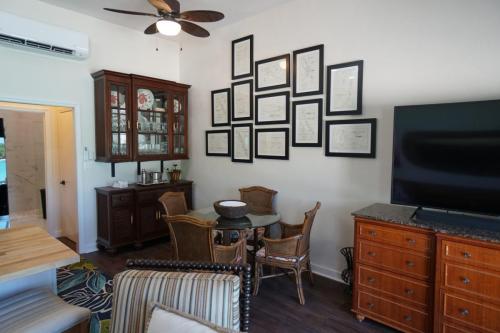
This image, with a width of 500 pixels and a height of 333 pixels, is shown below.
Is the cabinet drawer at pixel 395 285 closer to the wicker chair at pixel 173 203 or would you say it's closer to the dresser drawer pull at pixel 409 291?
the dresser drawer pull at pixel 409 291

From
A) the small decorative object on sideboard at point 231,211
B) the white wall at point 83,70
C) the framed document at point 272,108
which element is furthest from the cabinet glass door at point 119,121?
the small decorative object on sideboard at point 231,211

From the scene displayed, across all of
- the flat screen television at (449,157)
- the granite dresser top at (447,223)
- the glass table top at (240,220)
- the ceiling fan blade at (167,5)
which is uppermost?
the ceiling fan blade at (167,5)

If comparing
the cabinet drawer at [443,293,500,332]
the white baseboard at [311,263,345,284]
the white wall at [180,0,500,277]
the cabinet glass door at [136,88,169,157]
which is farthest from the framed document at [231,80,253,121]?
the cabinet drawer at [443,293,500,332]

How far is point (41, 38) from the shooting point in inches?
134

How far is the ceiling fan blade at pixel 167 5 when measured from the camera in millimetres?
2602

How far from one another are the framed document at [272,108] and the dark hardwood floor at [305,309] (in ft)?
6.13

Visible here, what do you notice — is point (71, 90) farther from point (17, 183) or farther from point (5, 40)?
point (17, 183)

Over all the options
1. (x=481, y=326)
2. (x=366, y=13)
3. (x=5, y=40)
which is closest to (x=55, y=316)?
(x=481, y=326)

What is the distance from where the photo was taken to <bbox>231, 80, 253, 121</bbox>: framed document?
3.94 meters

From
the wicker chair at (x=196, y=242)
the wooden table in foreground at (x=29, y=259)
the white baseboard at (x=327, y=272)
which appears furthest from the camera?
the white baseboard at (x=327, y=272)

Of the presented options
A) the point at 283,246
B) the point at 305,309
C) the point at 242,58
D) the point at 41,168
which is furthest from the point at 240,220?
the point at 41,168

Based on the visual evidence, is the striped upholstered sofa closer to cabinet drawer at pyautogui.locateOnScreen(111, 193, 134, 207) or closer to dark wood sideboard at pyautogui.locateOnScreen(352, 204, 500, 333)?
dark wood sideboard at pyautogui.locateOnScreen(352, 204, 500, 333)

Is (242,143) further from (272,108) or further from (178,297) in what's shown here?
(178,297)

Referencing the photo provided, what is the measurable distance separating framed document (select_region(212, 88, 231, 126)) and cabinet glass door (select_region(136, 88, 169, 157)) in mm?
760
